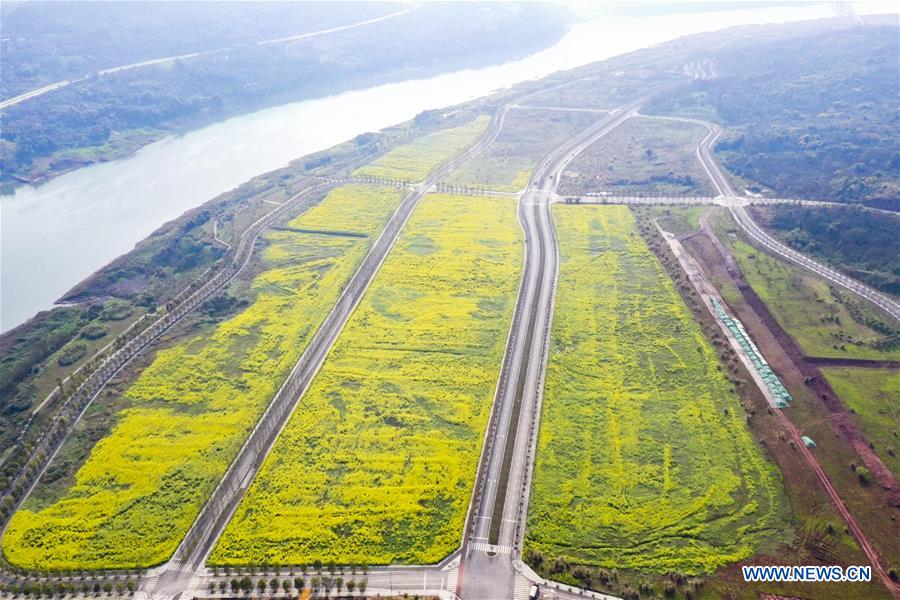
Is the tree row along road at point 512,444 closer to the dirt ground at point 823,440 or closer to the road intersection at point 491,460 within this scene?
the road intersection at point 491,460

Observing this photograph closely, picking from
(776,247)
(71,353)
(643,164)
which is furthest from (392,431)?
(643,164)

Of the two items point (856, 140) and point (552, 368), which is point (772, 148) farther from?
point (552, 368)

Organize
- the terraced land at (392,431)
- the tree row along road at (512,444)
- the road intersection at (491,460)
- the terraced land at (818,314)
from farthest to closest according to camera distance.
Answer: the terraced land at (818,314), the terraced land at (392,431), the tree row along road at (512,444), the road intersection at (491,460)

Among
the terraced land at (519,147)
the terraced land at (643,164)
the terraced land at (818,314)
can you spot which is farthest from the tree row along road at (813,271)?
the terraced land at (519,147)

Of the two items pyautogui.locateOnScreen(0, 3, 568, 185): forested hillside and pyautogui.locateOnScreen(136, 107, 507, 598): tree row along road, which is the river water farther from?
pyautogui.locateOnScreen(136, 107, 507, 598): tree row along road

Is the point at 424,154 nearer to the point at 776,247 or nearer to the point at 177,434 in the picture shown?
the point at 776,247

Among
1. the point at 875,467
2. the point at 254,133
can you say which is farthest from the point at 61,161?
the point at 875,467
